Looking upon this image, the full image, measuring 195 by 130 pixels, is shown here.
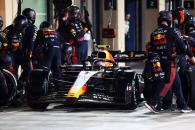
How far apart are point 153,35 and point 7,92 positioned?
297 cm

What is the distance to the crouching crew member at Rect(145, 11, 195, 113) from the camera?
1392 cm

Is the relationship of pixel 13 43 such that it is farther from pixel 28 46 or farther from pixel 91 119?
pixel 91 119

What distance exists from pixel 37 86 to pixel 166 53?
2.46 metres

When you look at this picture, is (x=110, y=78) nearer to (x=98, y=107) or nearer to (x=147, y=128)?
(x=98, y=107)

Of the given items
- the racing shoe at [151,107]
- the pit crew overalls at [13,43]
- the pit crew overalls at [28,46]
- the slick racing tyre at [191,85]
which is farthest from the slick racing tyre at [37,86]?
the slick racing tyre at [191,85]

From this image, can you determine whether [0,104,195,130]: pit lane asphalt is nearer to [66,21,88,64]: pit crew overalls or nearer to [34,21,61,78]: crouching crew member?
[34,21,61,78]: crouching crew member

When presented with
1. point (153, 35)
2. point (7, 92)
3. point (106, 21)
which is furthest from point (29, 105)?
point (106, 21)

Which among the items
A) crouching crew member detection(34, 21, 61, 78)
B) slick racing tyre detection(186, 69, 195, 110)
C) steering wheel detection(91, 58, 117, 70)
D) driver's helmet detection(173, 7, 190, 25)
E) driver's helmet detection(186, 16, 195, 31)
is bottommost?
slick racing tyre detection(186, 69, 195, 110)

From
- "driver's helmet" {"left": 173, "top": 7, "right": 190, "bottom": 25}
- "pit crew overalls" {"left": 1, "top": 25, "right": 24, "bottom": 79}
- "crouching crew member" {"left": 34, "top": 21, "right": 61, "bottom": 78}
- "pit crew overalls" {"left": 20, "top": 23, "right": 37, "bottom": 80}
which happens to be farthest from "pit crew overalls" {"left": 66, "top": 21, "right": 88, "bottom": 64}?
"driver's helmet" {"left": 173, "top": 7, "right": 190, "bottom": 25}

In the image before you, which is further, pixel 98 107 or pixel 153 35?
pixel 98 107

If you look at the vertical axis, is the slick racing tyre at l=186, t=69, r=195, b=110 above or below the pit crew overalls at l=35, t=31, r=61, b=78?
below

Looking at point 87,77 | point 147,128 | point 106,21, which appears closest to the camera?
point 147,128

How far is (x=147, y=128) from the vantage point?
12.2 m

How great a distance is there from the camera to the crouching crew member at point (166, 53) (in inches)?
548
